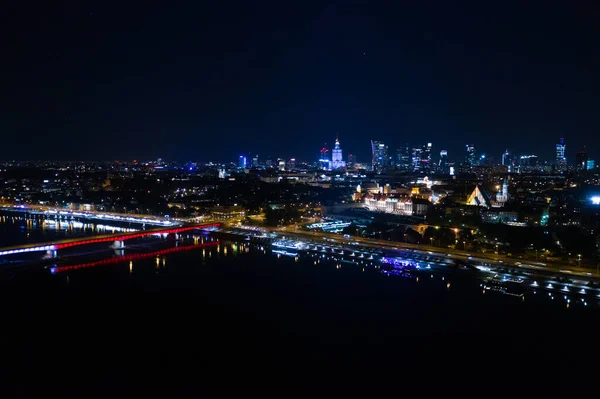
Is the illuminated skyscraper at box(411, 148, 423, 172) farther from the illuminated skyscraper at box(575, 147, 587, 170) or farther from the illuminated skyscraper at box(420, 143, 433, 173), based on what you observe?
the illuminated skyscraper at box(575, 147, 587, 170)

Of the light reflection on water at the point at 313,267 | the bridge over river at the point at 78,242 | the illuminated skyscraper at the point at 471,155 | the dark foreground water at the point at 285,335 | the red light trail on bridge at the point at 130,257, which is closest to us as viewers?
the dark foreground water at the point at 285,335

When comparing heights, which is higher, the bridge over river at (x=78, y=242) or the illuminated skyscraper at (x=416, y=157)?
the illuminated skyscraper at (x=416, y=157)

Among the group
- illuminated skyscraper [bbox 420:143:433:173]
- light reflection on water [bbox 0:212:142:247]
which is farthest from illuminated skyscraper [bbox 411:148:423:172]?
light reflection on water [bbox 0:212:142:247]

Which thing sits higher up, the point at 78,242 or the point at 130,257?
the point at 78,242

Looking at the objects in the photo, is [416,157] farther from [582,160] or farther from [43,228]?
[43,228]

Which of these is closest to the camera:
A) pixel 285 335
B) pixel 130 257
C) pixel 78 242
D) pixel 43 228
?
pixel 285 335

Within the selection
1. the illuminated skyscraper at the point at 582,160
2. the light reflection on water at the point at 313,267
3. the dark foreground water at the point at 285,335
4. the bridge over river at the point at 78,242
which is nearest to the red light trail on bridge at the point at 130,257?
the light reflection on water at the point at 313,267

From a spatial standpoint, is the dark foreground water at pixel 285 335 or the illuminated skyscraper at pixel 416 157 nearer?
the dark foreground water at pixel 285 335

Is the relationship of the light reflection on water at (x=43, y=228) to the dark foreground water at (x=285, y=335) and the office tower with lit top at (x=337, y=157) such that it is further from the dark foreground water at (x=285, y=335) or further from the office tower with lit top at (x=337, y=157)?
the office tower with lit top at (x=337, y=157)

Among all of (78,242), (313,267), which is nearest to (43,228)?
(78,242)
